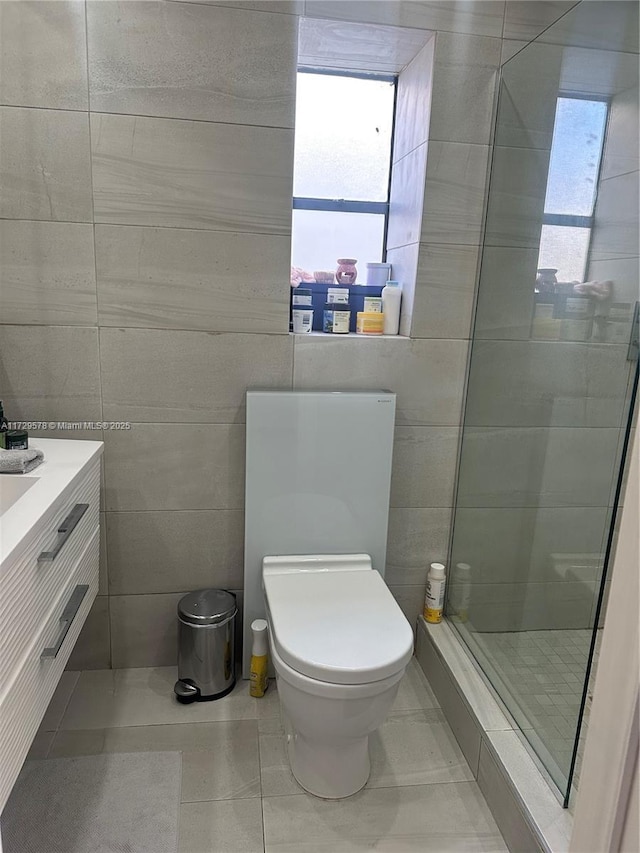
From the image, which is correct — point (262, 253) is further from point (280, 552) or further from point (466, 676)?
point (466, 676)

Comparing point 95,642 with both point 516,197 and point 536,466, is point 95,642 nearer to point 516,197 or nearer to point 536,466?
point 536,466

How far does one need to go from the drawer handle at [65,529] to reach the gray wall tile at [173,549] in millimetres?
401

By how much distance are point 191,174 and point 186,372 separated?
59 cm

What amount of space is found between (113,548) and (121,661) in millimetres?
420

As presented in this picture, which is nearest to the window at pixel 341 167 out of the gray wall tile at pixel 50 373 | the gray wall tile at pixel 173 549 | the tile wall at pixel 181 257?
the tile wall at pixel 181 257

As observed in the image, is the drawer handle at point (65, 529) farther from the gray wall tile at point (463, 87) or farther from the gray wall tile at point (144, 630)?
the gray wall tile at point (463, 87)

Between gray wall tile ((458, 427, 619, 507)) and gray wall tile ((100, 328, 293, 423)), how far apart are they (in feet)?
2.28

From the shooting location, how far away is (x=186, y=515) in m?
1.95

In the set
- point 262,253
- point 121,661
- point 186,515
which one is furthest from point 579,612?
point 121,661

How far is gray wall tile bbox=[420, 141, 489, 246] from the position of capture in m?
1.83

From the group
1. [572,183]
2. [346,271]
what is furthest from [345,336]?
[572,183]

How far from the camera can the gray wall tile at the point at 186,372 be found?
1.80 metres

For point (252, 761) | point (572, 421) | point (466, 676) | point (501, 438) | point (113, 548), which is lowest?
point (252, 761)

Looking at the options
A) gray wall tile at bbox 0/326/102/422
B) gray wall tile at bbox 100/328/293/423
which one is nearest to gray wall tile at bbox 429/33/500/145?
gray wall tile at bbox 100/328/293/423
